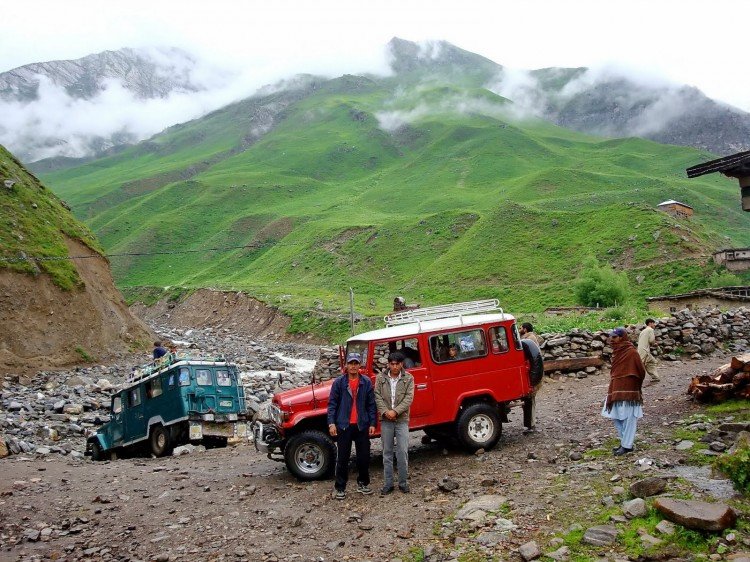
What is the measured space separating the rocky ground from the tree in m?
29.2

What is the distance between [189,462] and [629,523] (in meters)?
10.6

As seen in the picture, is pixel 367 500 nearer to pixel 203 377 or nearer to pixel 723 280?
pixel 203 377

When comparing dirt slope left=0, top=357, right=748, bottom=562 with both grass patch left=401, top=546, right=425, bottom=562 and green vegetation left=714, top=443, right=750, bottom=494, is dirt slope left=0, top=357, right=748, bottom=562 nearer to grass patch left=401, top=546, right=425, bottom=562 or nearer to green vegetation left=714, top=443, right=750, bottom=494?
grass patch left=401, top=546, right=425, bottom=562

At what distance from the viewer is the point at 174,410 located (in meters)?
15.8

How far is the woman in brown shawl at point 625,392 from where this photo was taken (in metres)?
9.38

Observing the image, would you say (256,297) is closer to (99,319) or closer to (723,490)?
(99,319)

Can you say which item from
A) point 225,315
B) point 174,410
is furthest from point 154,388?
point 225,315

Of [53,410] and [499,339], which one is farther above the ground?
[499,339]

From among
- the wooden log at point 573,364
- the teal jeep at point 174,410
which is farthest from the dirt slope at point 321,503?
the wooden log at point 573,364

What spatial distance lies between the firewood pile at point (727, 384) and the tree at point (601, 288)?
30898 millimetres

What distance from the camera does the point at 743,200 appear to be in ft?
45.7

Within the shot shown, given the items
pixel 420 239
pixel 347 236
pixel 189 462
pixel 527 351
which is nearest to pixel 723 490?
pixel 527 351

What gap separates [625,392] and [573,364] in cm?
1041

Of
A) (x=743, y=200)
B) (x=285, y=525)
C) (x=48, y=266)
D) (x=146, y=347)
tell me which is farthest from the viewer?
(x=146, y=347)
